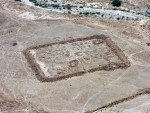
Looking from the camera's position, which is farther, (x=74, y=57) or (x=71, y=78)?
(x=74, y=57)

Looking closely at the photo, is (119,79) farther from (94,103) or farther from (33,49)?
(33,49)

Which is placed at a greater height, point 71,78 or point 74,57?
point 74,57

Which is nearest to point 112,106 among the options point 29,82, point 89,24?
point 29,82

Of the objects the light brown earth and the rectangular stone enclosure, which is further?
the rectangular stone enclosure

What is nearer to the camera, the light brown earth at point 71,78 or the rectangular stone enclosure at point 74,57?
the light brown earth at point 71,78
